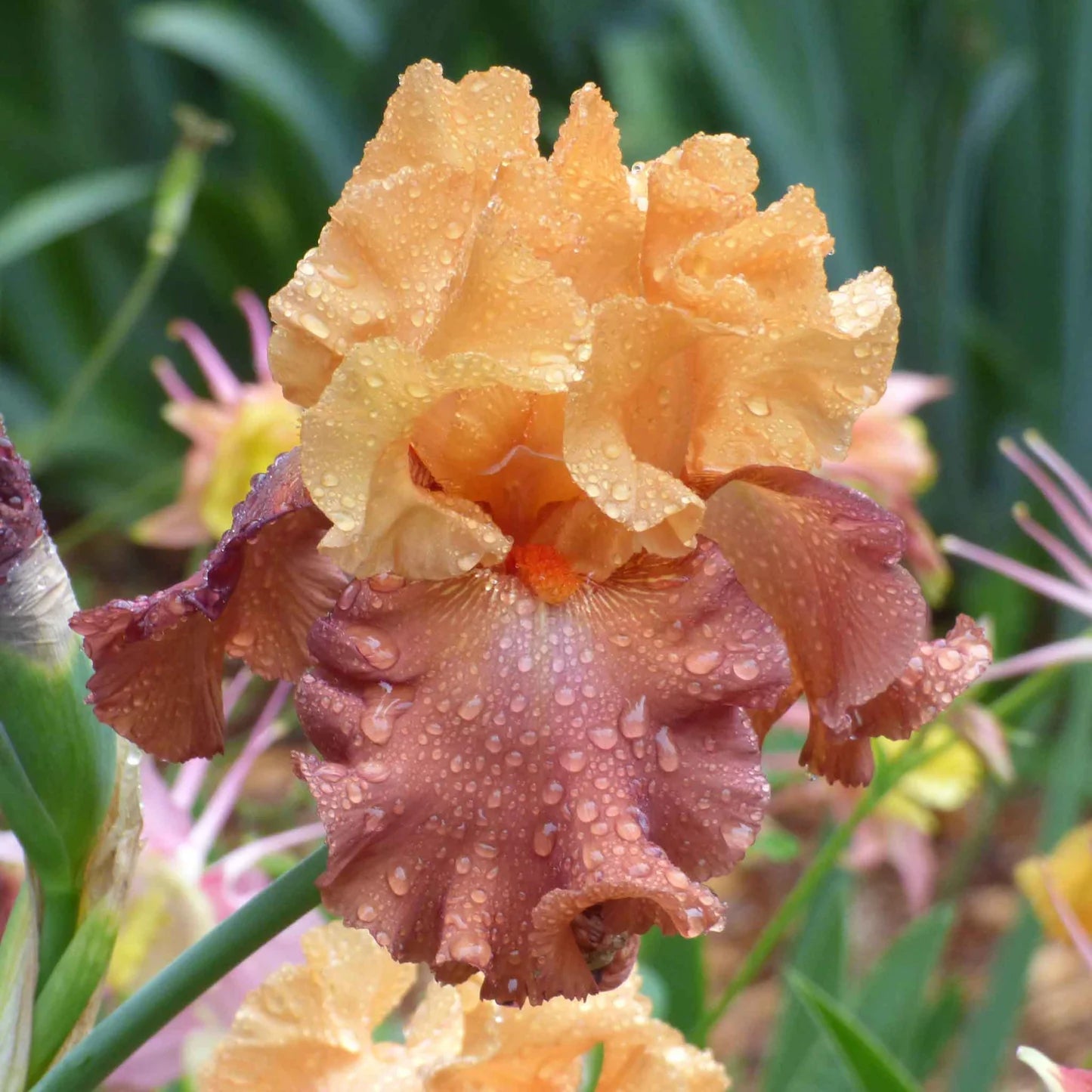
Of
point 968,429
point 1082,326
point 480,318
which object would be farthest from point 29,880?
point 968,429

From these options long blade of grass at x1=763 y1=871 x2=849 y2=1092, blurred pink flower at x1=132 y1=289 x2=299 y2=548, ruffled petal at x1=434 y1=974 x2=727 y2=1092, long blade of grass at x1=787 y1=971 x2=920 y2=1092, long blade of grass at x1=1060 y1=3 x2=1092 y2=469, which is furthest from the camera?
long blade of grass at x1=1060 y1=3 x2=1092 y2=469

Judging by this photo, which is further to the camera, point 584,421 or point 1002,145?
point 1002,145

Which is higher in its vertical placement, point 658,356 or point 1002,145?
point 658,356

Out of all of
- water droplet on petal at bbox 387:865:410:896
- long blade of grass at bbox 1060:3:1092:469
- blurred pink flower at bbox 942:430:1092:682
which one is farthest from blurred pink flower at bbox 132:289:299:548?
long blade of grass at bbox 1060:3:1092:469

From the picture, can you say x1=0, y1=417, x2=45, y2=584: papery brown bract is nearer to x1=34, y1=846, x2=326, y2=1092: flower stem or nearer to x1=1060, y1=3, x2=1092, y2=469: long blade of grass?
x1=34, y1=846, x2=326, y2=1092: flower stem

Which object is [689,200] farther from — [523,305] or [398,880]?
[398,880]

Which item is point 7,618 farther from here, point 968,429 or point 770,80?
point 968,429

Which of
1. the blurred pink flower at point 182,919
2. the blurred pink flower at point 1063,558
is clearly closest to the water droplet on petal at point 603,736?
the blurred pink flower at point 182,919
